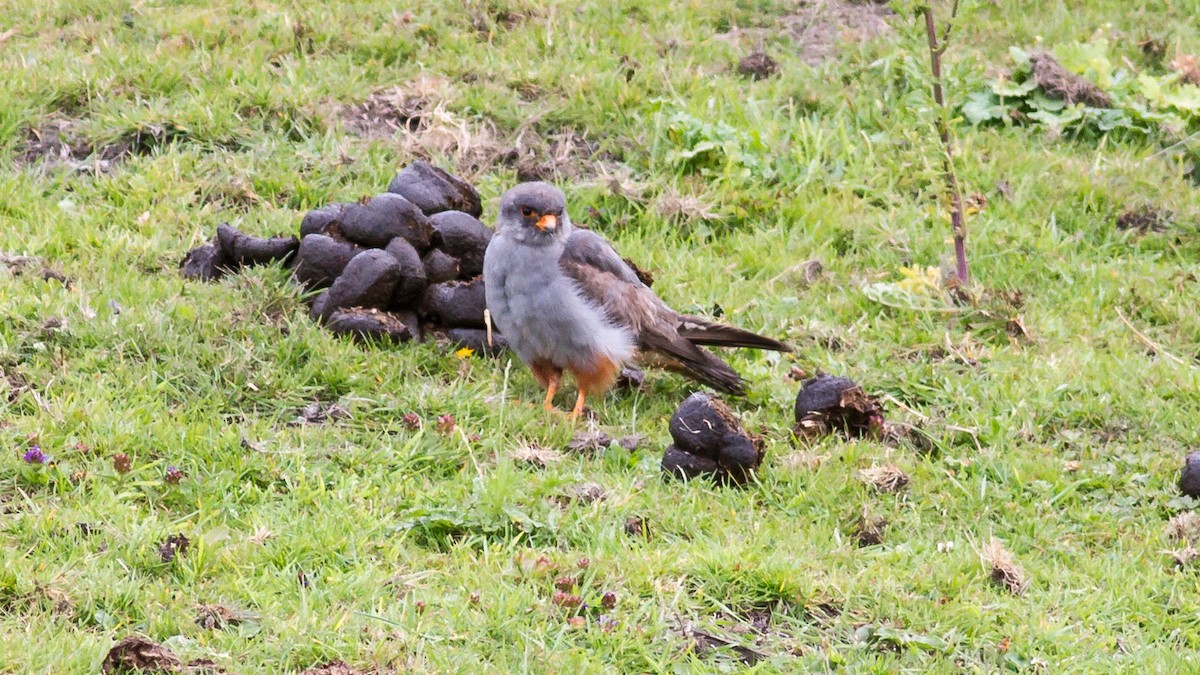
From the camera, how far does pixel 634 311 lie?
6918 millimetres

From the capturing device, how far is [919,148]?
26.1 ft

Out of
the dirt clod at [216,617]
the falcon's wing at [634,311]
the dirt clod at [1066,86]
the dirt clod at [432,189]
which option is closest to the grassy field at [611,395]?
the dirt clod at [216,617]

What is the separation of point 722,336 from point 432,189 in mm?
1720

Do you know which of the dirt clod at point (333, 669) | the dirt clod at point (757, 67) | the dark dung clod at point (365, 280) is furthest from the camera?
the dirt clod at point (757, 67)

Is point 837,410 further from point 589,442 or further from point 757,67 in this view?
point 757,67

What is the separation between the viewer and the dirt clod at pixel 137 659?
13.9ft

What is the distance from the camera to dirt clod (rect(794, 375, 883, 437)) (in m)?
6.35

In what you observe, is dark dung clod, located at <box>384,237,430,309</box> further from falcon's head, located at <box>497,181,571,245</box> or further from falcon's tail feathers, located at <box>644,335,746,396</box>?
falcon's tail feathers, located at <box>644,335,746,396</box>

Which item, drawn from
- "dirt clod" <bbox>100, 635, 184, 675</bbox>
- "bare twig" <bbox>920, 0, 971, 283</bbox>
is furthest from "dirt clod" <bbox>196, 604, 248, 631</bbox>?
"bare twig" <bbox>920, 0, 971, 283</bbox>

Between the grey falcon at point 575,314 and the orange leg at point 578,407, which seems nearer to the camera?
the orange leg at point 578,407

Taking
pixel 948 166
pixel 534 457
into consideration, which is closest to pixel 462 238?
pixel 534 457

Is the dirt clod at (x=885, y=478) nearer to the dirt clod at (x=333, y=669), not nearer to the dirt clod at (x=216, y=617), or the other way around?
the dirt clod at (x=333, y=669)

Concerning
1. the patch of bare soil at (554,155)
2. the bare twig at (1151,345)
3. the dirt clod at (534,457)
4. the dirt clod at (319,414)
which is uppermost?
the patch of bare soil at (554,155)

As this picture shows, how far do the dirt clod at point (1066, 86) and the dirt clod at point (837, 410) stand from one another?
167 inches
